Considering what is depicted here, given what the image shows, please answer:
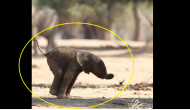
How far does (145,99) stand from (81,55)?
68.2 inches

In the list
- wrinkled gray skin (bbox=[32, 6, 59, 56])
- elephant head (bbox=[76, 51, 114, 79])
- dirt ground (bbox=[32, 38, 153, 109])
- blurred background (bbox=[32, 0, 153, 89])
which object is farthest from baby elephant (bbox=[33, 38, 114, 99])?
wrinkled gray skin (bbox=[32, 6, 59, 56])

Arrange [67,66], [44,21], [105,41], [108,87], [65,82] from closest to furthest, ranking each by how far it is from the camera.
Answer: [65,82]
[67,66]
[108,87]
[44,21]
[105,41]

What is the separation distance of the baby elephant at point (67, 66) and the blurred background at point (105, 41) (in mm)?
3198

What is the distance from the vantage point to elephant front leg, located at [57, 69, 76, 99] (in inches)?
288

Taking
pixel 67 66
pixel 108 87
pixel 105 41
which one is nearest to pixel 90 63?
pixel 67 66

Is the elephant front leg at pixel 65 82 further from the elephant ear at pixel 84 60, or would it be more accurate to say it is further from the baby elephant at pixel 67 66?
the elephant ear at pixel 84 60

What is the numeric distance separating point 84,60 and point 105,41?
21.5m

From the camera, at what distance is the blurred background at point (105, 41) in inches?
500

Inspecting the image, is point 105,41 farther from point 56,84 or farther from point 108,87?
point 56,84

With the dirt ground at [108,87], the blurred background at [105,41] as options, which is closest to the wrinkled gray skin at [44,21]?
the blurred background at [105,41]

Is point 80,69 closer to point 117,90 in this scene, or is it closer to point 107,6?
point 117,90

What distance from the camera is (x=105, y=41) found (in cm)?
2881
